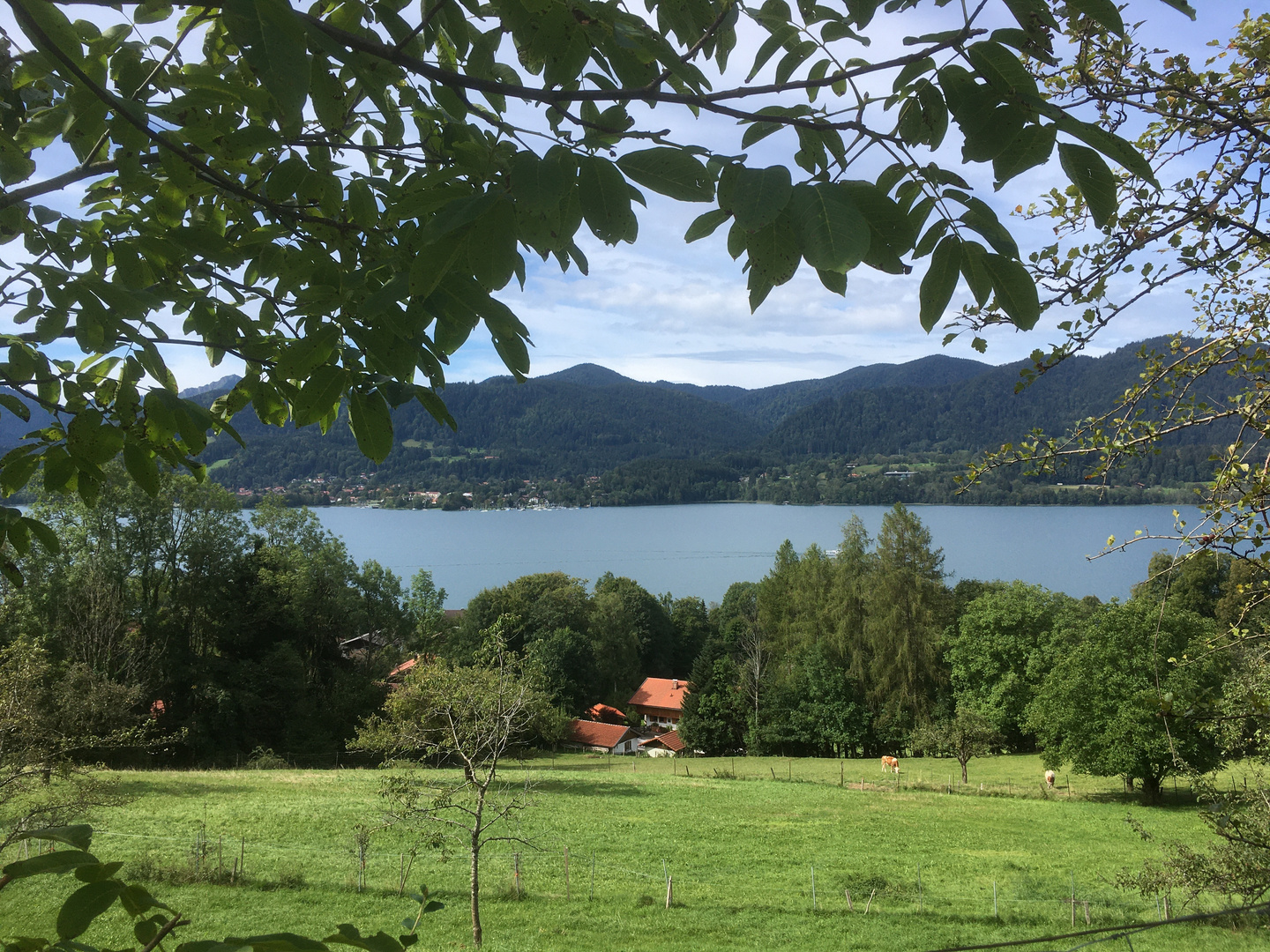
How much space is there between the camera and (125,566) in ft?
73.0

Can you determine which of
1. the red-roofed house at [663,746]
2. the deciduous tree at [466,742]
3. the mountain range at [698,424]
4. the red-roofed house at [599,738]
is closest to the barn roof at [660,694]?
the red-roofed house at [663,746]

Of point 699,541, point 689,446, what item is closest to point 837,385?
point 689,446

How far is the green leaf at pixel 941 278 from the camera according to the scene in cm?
94

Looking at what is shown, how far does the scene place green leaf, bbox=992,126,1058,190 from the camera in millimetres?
897

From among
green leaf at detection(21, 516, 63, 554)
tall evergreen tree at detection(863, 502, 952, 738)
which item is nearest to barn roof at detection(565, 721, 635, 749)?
tall evergreen tree at detection(863, 502, 952, 738)

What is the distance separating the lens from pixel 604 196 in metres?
0.89

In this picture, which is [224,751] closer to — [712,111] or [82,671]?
[82,671]

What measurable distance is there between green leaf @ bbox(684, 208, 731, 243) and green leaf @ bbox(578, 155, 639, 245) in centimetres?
15

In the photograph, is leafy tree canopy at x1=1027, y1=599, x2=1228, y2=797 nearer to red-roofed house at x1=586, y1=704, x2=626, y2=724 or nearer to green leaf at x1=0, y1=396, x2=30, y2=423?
green leaf at x1=0, y1=396, x2=30, y2=423

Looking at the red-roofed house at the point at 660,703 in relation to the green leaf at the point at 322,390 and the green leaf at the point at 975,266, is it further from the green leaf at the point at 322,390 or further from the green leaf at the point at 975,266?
the green leaf at the point at 975,266

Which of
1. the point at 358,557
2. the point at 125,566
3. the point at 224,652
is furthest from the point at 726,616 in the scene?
the point at 358,557

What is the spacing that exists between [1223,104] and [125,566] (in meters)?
26.7

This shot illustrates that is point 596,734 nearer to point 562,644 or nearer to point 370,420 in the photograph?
point 562,644

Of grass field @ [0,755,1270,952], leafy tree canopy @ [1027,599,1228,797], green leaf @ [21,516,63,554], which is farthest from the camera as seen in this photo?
leafy tree canopy @ [1027,599,1228,797]
